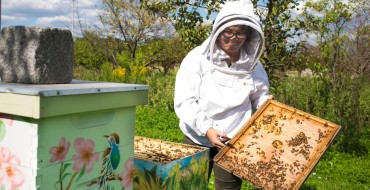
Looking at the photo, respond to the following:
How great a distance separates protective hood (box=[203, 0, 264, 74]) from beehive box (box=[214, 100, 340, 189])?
302 mm

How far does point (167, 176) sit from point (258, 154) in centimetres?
54

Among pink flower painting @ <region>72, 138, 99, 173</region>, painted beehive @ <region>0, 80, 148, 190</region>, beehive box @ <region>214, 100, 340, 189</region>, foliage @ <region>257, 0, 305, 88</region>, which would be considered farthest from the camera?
foliage @ <region>257, 0, 305, 88</region>

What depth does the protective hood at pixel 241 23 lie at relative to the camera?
7.03 feet

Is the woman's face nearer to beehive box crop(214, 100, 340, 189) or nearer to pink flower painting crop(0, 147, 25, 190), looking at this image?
beehive box crop(214, 100, 340, 189)

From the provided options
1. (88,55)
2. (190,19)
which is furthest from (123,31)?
(190,19)

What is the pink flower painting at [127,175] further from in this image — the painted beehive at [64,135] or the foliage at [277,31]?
the foliage at [277,31]

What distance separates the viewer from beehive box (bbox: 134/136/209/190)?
1.75 meters

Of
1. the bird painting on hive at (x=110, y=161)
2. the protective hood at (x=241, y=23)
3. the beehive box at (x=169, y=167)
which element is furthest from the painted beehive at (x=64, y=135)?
the protective hood at (x=241, y=23)

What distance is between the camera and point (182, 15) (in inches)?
166

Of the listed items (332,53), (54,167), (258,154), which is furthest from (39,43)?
(332,53)

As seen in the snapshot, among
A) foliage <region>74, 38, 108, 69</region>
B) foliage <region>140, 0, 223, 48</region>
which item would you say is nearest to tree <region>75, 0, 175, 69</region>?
foliage <region>74, 38, 108, 69</region>

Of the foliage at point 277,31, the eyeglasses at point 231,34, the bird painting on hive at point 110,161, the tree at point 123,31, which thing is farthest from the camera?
the tree at point 123,31

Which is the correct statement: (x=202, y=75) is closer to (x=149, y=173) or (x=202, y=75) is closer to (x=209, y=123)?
(x=209, y=123)

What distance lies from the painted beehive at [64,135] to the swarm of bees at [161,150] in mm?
536
